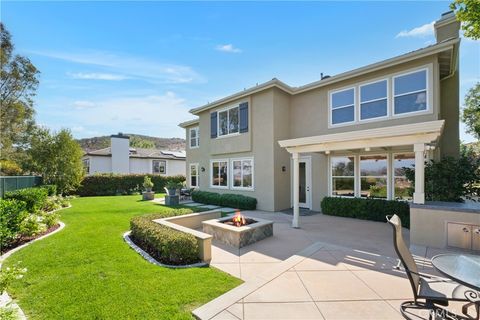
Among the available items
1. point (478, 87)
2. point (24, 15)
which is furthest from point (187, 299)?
point (478, 87)

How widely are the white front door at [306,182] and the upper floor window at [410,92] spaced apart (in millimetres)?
4528

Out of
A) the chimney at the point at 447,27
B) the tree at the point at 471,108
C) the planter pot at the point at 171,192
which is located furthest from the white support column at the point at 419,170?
the tree at the point at 471,108

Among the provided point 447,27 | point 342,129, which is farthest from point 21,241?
point 447,27

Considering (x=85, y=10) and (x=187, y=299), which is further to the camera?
(x=85, y=10)

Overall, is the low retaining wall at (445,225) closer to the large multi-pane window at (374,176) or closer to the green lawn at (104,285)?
the large multi-pane window at (374,176)

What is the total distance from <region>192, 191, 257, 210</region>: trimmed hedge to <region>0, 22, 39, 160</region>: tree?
1771 centimetres

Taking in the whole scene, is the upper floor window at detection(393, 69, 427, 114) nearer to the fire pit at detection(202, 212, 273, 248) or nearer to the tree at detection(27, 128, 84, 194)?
the fire pit at detection(202, 212, 273, 248)

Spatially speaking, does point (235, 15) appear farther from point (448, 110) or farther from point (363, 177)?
point (448, 110)

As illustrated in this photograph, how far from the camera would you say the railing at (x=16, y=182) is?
1036 cm

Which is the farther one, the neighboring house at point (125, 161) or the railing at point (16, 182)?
the neighboring house at point (125, 161)

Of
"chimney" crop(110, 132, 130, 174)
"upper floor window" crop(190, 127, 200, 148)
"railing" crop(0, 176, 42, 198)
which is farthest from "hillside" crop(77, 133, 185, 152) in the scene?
"upper floor window" crop(190, 127, 200, 148)

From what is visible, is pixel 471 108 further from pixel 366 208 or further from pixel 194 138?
pixel 194 138

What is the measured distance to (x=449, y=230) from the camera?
5.88 meters

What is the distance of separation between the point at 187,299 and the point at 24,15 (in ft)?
30.2
